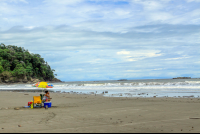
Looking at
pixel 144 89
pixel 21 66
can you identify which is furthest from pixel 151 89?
pixel 21 66

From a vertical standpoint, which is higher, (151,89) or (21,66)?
(21,66)

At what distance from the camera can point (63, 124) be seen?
6.68m

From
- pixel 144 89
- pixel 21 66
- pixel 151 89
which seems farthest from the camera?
pixel 21 66

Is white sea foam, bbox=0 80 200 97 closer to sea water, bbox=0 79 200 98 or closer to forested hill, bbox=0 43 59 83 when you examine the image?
sea water, bbox=0 79 200 98

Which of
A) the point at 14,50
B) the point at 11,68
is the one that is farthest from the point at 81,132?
the point at 14,50

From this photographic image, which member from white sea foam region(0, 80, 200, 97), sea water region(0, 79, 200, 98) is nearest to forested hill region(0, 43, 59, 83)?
sea water region(0, 79, 200, 98)

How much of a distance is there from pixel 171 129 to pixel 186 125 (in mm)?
824

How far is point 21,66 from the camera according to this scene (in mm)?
72188

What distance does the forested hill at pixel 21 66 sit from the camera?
6875 centimetres

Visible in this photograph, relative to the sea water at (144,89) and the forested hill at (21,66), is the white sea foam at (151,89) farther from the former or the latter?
the forested hill at (21,66)

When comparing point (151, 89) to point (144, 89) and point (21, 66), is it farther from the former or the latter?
point (21, 66)

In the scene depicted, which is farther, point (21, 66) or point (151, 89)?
point (21, 66)

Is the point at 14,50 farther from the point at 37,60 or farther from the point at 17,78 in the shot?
the point at 17,78

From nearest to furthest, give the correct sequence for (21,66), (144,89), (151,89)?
(151,89) → (144,89) → (21,66)
